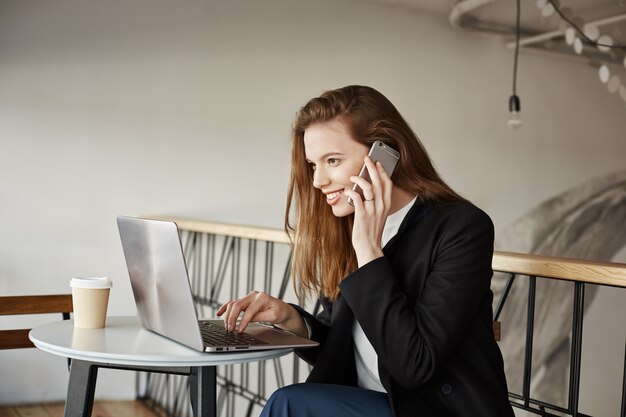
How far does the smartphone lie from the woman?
0.08 feet

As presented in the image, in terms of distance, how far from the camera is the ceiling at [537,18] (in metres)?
5.05

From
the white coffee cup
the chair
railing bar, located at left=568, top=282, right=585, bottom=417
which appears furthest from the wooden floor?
railing bar, located at left=568, top=282, right=585, bottom=417

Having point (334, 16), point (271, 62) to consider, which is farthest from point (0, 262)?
point (334, 16)

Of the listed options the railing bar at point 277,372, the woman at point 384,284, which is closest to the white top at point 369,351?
the woman at point 384,284

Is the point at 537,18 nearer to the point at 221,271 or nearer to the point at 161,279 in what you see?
the point at 221,271

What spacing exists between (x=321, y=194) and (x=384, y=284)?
43cm

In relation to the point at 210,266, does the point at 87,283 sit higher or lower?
higher

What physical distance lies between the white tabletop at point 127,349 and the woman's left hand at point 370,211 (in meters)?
0.26

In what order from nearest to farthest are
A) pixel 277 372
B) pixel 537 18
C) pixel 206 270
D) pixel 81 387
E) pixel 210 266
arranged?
pixel 81 387 < pixel 277 372 < pixel 206 270 < pixel 210 266 < pixel 537 18

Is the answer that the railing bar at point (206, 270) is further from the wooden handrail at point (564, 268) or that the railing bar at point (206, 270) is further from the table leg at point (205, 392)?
the table leg at point (205, 392)

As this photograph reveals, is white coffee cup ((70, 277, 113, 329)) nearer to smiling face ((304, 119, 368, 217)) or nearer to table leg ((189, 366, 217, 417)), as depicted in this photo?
table leg ((189, 366, 217, 417))

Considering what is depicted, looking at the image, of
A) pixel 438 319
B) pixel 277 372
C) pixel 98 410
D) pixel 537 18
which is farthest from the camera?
pixel 537 18

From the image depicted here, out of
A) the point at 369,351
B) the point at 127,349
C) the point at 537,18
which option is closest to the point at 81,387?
the point at 127,349

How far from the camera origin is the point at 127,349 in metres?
1.36
